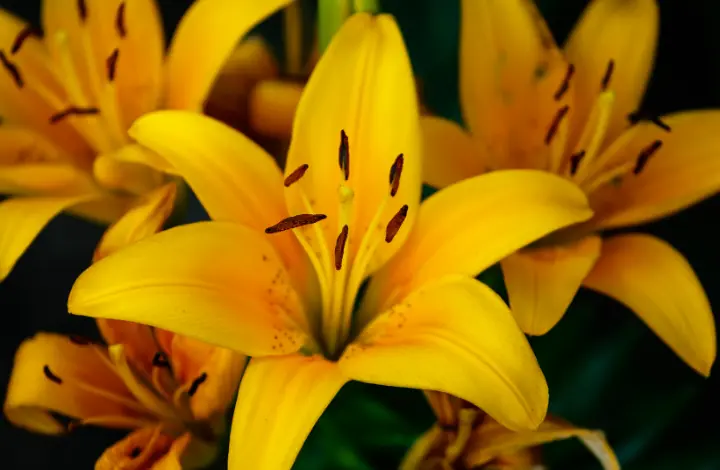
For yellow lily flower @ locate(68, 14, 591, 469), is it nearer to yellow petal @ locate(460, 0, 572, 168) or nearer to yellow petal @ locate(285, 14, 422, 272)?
yellow petal @ locate(285, 14, 422, 272)

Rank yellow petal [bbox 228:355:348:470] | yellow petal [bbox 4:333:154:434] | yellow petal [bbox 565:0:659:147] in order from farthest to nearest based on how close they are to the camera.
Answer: yellow petal [bbox 565:0:659:147]
yellow petal [bbox 4:333:154:434]
yellow petal [bbox 228:355:348:470]

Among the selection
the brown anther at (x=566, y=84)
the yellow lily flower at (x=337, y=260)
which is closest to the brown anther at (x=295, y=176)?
the yellow lily flower at (x=337, y=260)

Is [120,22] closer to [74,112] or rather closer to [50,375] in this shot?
[74,112]

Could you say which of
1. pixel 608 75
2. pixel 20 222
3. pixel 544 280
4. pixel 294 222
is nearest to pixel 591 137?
pixel 608 75

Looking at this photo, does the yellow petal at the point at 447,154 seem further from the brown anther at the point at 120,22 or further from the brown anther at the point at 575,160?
the brown anther at the point at 120,22

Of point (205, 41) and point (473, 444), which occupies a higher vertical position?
point (205, 41)

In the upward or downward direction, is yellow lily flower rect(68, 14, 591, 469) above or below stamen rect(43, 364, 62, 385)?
above

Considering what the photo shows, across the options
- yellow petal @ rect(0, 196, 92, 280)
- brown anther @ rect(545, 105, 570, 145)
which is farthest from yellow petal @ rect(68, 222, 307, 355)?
brown anther @ rect(545, 105, 570, 145)
